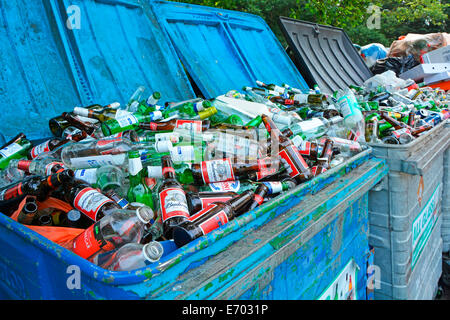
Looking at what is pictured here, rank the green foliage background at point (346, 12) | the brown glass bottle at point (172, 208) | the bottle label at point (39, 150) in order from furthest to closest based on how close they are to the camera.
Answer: the green foliage background at point (346, 12) → the bottle label at point (39, 150) → the brown glass bottle at point (172, 208)

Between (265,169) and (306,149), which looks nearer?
(265,169)

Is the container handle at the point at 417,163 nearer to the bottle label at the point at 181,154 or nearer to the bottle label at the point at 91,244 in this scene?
the bottle label at the point at 181,154

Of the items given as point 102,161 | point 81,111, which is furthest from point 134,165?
point 81,111

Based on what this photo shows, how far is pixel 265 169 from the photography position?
1.62 m

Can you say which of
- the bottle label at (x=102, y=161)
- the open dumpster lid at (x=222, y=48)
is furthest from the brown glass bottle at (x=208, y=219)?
the open dumpster lid at (x=222, y=48)

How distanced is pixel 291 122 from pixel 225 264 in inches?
58.8

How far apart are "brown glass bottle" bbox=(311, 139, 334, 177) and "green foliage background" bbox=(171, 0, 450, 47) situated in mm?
5549

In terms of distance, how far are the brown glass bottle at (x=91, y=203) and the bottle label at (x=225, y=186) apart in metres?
0.41

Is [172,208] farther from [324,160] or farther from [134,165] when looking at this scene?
[324,160]

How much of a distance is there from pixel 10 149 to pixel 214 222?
140cm

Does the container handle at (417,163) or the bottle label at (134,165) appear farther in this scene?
the container handle at (417,163)

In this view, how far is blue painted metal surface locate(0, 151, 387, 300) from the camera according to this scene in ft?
2.64

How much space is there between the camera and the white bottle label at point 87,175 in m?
1.41
